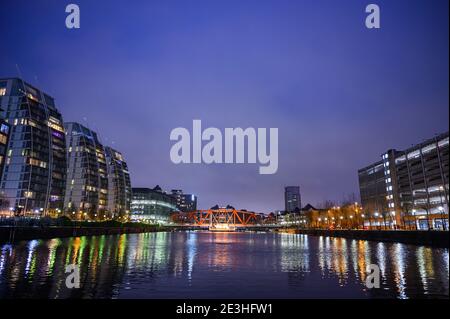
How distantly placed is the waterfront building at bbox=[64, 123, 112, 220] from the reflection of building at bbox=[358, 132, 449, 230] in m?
137

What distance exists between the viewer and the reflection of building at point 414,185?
4348 inches

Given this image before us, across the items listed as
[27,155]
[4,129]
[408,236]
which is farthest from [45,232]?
[27,155]

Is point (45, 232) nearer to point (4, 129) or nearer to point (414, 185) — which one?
point (4, 129)

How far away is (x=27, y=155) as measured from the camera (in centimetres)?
12756

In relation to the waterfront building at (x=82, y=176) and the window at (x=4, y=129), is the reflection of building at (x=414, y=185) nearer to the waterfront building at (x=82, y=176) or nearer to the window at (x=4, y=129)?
the window at (x=4, y=129)

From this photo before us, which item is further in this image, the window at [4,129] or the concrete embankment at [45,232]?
the window at [4,129]

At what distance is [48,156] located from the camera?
13850cm

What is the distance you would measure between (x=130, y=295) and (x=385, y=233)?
71485mm

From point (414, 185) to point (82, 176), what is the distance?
159 metres

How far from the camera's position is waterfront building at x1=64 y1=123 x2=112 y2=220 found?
172 m

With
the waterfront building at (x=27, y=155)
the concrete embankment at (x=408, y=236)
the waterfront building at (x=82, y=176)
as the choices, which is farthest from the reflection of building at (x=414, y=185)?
the waterfront building at (x=82, y=176)

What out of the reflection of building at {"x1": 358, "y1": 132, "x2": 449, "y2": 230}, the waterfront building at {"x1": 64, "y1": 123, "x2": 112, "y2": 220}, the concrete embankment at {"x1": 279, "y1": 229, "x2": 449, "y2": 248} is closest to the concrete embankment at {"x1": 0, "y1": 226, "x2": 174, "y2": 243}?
the waterfront building at {"x1": 64, "y1": 123, "x2": 112, "y2": 220}

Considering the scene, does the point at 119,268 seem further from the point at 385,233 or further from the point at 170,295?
the point at 385,233

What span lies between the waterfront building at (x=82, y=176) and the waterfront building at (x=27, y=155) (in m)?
29.5
